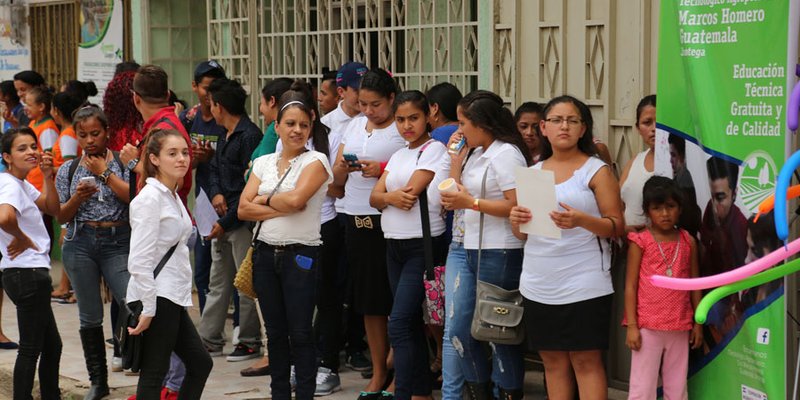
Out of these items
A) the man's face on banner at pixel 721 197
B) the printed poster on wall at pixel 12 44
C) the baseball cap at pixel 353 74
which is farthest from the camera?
the printed poster on wall at pixel 12 44

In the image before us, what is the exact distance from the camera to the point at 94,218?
7.50 m

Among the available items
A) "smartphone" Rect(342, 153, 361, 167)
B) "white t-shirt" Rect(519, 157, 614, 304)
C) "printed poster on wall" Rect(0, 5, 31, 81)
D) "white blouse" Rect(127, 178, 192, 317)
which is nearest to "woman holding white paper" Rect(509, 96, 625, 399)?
"white t-shirt" Rect(519, 157, 614, 304)

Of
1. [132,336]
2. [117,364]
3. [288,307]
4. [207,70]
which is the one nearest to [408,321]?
[288,307]

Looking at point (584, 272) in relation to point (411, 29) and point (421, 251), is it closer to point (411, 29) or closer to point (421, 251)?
point (421, 251)

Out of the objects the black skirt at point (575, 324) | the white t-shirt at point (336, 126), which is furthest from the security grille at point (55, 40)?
the black skirt at point (575, 324)

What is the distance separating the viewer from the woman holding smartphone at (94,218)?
7473 mm

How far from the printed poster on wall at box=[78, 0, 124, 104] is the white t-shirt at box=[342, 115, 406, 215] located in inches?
208

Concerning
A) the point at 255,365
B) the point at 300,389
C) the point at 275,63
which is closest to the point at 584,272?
the point at 300,389

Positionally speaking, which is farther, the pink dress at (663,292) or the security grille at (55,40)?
the security grille at (55,40)

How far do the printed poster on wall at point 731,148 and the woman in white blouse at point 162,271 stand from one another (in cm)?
257

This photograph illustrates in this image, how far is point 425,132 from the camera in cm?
700

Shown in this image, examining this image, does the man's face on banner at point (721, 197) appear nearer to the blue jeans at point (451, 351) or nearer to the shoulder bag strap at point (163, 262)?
the blue jeans at point (451, 351)

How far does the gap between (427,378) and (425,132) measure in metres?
1.46

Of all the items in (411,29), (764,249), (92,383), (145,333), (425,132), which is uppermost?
(411,29)
